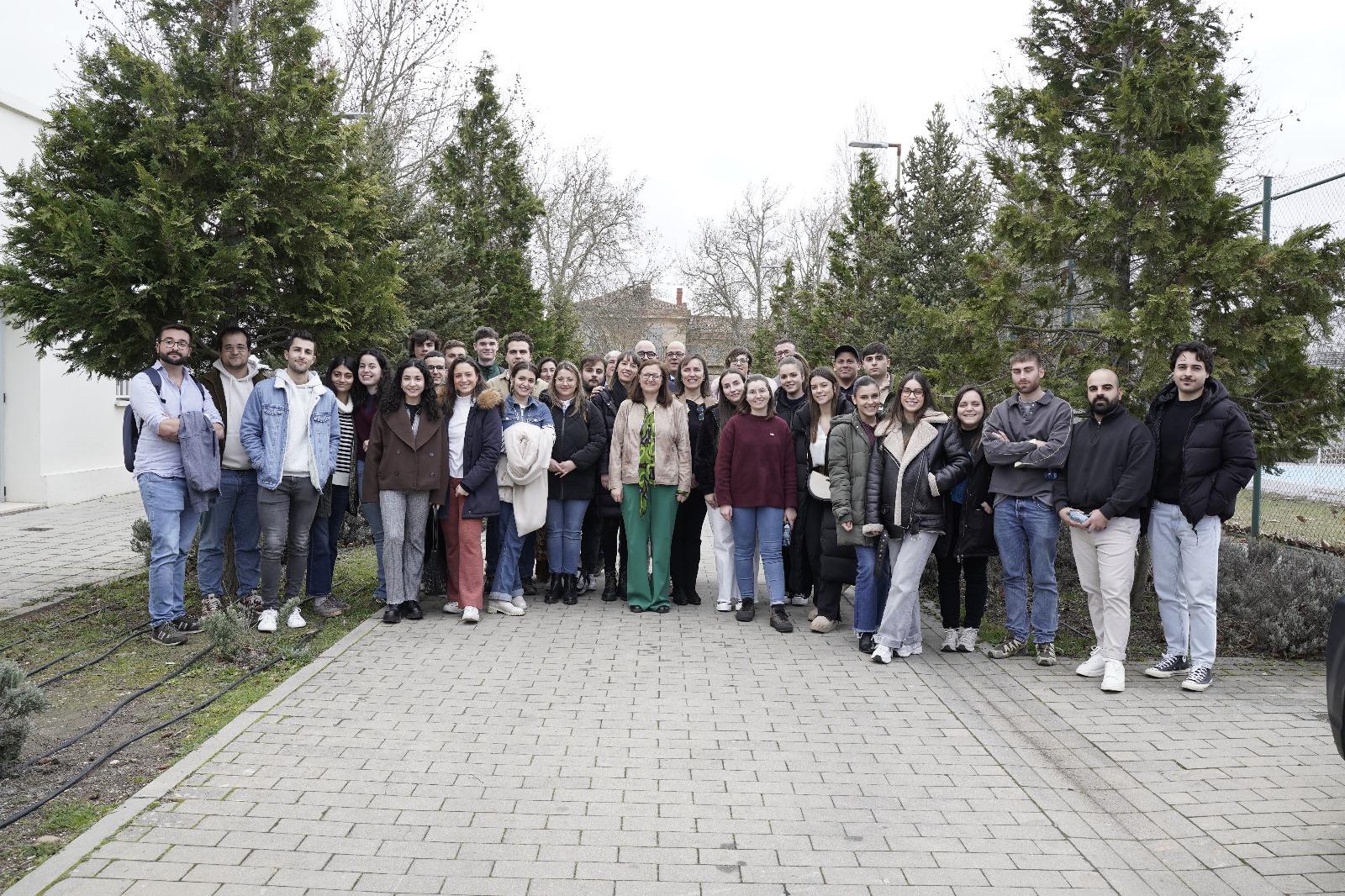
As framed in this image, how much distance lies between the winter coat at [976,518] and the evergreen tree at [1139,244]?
149 cm

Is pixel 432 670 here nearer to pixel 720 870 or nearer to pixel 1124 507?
pixel 720 870

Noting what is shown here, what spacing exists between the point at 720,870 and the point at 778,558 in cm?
449

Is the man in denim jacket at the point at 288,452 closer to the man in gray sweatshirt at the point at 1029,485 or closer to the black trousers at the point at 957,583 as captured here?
the black trousers at the point at 957,583

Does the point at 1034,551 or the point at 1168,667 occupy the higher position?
the point at 1034,551

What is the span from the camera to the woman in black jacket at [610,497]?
29.5 ft

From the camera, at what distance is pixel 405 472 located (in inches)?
305

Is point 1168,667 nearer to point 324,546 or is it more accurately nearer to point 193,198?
point 324,546

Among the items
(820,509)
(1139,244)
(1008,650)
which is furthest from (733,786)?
(1139,244)

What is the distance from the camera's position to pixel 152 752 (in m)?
4.92

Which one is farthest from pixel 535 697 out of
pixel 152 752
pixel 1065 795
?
pixel 1065 795

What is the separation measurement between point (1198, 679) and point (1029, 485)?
159cm

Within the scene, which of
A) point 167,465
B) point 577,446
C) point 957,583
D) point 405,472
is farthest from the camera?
Answer: point 577,446

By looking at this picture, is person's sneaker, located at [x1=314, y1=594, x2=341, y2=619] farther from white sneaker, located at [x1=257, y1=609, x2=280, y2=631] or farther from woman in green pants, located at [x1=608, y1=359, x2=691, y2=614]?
woman in green pants, located at [x1=608, y1=359, x2=691, y2=614]

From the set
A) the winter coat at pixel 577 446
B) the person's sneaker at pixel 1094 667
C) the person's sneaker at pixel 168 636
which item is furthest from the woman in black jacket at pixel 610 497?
the person's sneaker at pixel 1094 667
